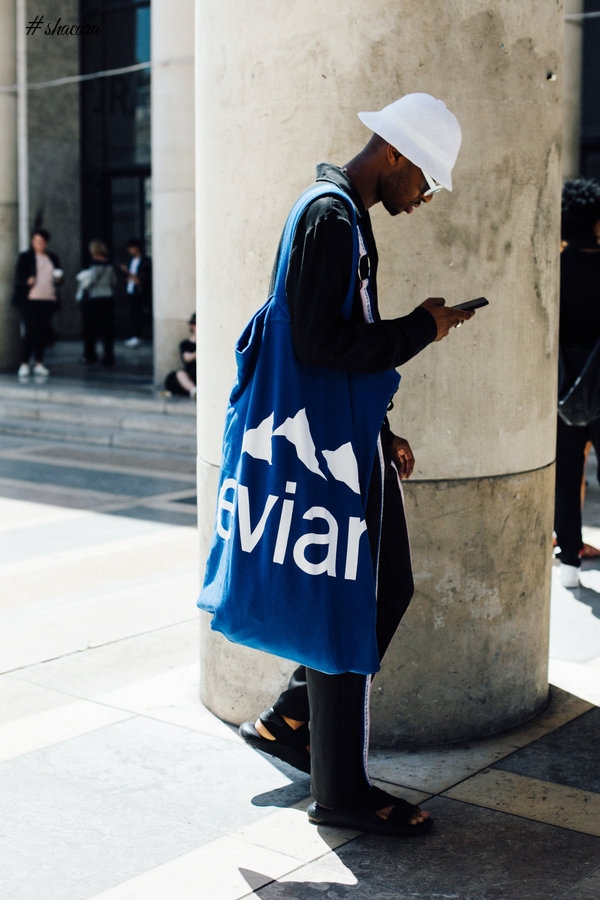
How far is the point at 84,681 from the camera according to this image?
473cm

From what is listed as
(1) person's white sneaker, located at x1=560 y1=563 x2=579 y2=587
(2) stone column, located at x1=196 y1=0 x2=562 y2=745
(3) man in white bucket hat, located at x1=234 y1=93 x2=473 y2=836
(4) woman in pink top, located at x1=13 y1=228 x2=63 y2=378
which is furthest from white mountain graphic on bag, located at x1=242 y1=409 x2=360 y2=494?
(4) woman in pink top, located at x1=13 y1=228 x2=63 y2=378

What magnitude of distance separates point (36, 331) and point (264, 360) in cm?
1348

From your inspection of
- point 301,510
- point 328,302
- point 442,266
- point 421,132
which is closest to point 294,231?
point 328,302

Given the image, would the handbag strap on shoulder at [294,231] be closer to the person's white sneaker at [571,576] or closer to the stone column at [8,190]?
the person's white sneaker at [571,576]

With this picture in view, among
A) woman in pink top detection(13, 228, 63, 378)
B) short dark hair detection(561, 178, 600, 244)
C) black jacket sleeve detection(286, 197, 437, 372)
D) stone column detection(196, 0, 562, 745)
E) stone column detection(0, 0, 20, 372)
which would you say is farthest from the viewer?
stone column detection(0, 0, 20, 372)

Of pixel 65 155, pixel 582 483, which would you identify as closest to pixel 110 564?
pixel 582 483

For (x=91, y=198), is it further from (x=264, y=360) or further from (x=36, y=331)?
(x=264, y=360)

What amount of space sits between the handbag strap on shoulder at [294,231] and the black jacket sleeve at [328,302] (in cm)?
3

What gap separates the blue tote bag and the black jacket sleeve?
60mm

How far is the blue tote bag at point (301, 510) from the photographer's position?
3072mm

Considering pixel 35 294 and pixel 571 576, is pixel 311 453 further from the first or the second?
pixel 35 294

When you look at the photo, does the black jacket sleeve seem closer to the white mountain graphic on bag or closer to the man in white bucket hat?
the man in white bucket hat

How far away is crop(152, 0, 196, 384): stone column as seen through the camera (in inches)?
526

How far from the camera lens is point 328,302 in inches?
118
